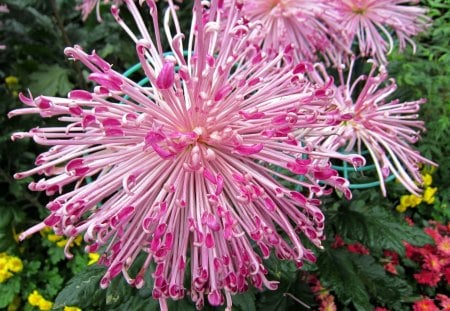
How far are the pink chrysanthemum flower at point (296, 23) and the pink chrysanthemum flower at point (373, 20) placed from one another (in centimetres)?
6

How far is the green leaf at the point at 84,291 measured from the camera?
0.90 meters

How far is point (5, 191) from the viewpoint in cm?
182

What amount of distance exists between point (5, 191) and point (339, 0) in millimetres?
1518

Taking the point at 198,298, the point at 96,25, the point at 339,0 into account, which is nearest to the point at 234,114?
the point at 198,298

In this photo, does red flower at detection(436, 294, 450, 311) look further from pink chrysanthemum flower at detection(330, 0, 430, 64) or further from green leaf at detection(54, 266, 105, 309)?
green leaf at detection(54, 266, 105, 309)

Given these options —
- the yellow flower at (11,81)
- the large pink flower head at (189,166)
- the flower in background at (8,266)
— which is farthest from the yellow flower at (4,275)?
the large pink flower head at (189,166)

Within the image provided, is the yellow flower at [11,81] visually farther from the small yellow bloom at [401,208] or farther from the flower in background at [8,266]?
the small yellow bloom at [401,208]

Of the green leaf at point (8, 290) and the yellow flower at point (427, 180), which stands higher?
the green leaf at point (8, 290)

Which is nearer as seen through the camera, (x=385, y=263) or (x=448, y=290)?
(x=385, y=263)

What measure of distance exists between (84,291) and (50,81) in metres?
1.14

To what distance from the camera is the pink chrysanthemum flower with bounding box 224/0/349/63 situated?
128cm

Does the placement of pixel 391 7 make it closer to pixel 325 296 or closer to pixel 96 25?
pixel 325 296

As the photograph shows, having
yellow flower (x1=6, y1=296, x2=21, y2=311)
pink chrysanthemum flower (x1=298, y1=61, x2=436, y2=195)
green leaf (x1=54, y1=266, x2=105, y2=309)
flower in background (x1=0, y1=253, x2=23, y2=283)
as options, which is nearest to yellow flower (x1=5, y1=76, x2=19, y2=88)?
flower in background (x1=0, y1=253, x2=23, y2=283)

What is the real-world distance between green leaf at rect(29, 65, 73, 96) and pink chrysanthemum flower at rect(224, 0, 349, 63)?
2.86 ft
